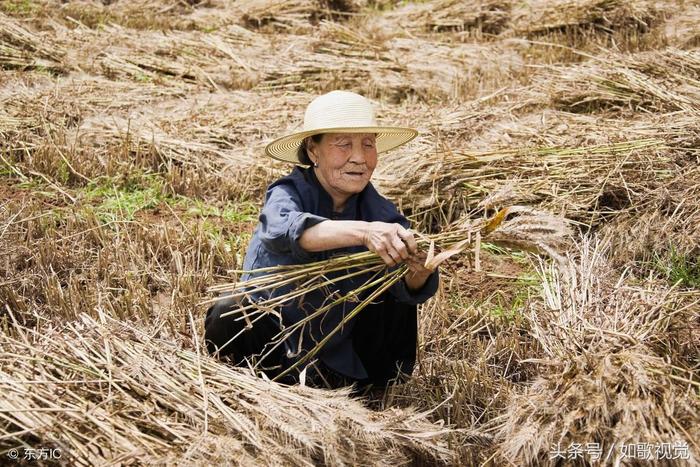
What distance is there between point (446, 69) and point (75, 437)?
5.36 metres

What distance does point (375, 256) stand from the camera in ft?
8.11

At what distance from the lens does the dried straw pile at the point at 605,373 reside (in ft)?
6.76

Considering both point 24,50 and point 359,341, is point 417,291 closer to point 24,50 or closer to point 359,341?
point 359,341

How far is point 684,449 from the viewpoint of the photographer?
198 cm

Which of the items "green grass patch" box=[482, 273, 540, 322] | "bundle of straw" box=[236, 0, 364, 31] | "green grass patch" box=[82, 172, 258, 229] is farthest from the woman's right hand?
"bundle of straw" box=[236, 0, 364, 31]

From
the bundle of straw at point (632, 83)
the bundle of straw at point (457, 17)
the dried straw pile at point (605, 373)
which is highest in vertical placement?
the bundle of straw at point (457, 17)

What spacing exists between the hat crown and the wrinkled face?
0.07m

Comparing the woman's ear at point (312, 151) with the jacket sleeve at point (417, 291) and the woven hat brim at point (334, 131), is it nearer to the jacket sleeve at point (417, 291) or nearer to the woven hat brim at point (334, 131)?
the woven hat brim at point (334, 131)

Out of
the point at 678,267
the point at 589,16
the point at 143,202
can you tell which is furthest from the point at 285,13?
the point at 678,267

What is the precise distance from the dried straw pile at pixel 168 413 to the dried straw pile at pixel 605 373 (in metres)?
0.28

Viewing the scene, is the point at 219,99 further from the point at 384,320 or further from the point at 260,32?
the point at 384,320

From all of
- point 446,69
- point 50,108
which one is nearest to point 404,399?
point 50,108

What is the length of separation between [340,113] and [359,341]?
0.74 meters

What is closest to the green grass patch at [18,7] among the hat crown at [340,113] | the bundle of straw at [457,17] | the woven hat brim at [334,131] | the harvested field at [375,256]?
the harvested field at [375,256]
